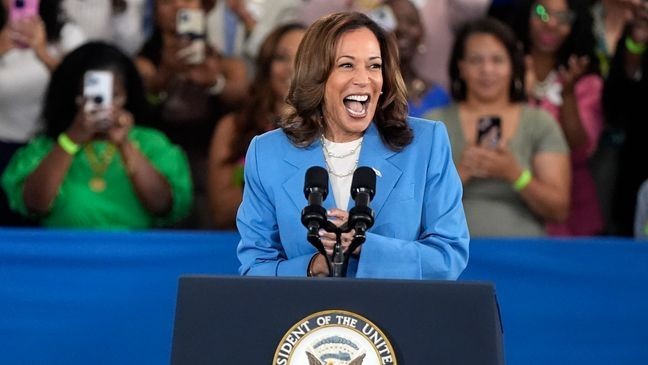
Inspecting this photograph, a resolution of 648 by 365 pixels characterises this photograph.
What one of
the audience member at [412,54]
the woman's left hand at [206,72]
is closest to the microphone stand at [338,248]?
the audience member at [412,54]

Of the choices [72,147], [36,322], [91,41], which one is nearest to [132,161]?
[72,147]

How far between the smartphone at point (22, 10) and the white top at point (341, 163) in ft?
10.2

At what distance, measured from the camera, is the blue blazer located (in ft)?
9.85

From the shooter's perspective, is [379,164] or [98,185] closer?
[379,164]

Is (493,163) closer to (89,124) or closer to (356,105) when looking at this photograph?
(89,124)

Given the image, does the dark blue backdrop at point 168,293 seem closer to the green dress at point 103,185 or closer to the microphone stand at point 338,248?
the green dress at point 103,185

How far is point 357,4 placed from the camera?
5.84 m

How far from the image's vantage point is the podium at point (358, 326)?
2.51 metres

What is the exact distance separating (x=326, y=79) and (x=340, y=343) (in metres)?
0.85

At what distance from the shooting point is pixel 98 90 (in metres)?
5.48

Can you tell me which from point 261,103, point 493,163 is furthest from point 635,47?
point 261,103

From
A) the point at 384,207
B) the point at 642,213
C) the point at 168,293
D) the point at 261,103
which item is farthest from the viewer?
the point at 261,103

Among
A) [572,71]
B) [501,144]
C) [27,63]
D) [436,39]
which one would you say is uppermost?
[436,39]

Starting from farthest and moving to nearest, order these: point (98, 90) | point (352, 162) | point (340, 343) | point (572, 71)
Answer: point (572, 71) < point (98, 90) < point (352, 162) < point (340, 343)
